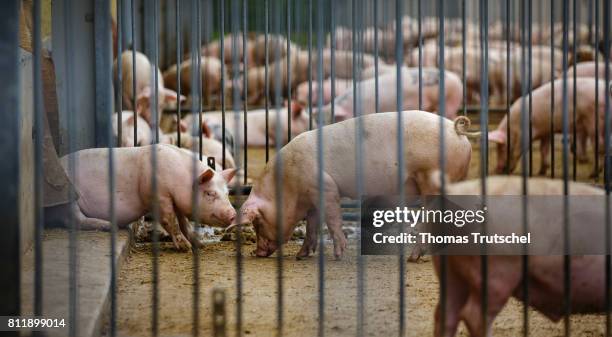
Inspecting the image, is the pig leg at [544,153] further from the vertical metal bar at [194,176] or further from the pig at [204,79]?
the pig at [204,79]

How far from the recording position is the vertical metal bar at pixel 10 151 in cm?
344

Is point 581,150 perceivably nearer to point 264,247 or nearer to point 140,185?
point 264,247

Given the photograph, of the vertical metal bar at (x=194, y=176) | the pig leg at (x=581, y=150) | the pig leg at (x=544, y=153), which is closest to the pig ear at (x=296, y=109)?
the pig leg at (x=544, y=153)

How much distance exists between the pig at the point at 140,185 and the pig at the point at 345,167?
249mm

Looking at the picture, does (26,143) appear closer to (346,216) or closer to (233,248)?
(233,248)

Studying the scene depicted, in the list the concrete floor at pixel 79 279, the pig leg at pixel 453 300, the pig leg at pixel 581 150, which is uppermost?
the pig leg at pixel 453 300

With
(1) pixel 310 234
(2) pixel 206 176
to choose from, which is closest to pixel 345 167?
(1) pixel 310 234

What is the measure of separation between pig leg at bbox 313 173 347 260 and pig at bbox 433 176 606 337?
2.17 metres

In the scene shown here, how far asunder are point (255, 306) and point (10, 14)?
201cm

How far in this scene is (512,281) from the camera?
3.75 m

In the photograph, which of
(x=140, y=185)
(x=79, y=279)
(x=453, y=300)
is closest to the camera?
(x=453, y=300)

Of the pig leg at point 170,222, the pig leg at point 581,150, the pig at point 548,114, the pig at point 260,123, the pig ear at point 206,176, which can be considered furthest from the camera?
the pig at point 260,123

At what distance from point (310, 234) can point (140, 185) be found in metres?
0.96

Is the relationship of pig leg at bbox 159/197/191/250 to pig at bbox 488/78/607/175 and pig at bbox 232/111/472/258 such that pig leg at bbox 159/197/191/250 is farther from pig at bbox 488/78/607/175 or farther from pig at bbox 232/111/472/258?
pig at bbox 488/78/607/175
